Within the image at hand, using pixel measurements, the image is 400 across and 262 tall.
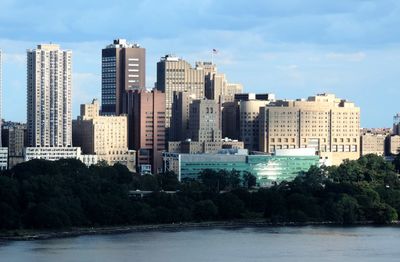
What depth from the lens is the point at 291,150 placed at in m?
59.2

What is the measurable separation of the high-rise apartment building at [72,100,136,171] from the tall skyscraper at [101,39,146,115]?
2557 mm

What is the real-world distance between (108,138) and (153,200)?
60.1 ft

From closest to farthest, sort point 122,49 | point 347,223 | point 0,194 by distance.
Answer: point 0,194 → point 347,223 → point 122,49

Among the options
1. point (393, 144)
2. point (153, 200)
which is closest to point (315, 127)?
point (393, 144)

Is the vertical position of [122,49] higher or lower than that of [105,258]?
higher

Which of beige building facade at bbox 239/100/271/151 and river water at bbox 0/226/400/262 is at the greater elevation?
beige building facade at bbox 239/100/271/151

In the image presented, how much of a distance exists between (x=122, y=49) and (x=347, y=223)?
23.2 meters

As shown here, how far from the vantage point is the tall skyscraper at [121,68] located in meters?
64.8

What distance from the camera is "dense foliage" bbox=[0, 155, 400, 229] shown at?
131 feet

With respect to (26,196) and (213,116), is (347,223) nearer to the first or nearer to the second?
(26,196)

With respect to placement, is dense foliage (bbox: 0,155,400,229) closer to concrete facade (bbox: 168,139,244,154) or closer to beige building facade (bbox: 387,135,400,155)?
concrete facade (bbox: 168,139,244,154)

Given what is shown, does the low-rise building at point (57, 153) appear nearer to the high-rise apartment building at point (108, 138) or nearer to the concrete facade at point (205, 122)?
the high-rise apartment building at point (108, 138)

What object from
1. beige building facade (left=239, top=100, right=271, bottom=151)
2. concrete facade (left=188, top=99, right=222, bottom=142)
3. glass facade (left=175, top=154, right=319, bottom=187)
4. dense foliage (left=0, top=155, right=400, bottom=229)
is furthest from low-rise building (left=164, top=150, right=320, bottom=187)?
beige building facade (left=239, top=100, right=271, bottom=151)

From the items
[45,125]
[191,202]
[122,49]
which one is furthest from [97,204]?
[122,49]
